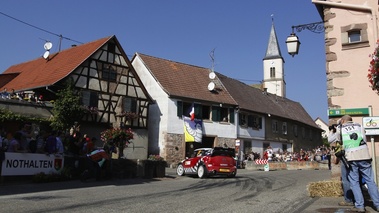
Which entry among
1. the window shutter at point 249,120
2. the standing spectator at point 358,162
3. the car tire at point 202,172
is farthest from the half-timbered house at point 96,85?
the standing spectator at point 358,162

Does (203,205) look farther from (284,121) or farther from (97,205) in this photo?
(284,121)

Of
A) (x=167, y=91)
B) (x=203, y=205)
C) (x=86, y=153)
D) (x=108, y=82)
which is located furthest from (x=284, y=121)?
(x=203, y=205)

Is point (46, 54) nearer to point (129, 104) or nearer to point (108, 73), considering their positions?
point (108, 73)

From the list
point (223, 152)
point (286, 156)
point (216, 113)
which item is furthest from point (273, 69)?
point (223, 152)

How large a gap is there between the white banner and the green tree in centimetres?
1019

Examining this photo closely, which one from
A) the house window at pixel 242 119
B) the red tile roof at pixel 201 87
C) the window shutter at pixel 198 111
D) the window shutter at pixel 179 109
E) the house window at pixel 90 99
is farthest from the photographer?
the house window at pixel 242 119

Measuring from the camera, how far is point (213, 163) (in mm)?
19625

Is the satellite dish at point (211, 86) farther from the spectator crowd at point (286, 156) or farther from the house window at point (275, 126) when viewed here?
the house window at point (275, 126)

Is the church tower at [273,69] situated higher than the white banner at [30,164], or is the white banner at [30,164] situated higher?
the church tower at [273,69]

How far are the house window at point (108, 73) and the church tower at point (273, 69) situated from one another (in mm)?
57554

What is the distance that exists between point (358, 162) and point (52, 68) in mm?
26424

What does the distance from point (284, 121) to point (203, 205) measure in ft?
132

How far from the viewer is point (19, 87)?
29578mm

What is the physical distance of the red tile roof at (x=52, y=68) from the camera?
89.9 feet
